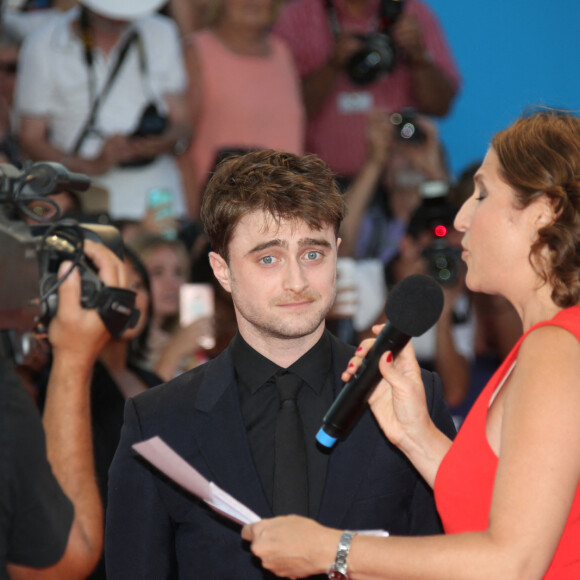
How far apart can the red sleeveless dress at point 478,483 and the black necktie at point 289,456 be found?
0.29 meters

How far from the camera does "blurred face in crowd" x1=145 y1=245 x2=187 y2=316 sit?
4305 millimetres

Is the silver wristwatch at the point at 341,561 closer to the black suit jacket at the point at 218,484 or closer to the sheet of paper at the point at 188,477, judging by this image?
the sheet of paper at the point at 188,477

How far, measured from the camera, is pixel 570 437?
4.86 feet

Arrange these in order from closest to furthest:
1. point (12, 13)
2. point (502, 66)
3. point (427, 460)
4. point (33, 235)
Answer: point (427, 460) → point (33, 235) → point (12, 13) → point (502, 66)

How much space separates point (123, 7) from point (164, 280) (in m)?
1.42

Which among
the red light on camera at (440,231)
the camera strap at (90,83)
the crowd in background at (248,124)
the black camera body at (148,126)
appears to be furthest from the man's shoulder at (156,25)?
the red light on camera at (440,231)

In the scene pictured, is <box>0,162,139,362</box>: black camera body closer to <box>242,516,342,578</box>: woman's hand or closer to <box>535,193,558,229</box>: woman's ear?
<box>242,516,342,578</box>: woman's hand

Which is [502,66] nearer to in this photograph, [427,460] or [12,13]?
[12,13]

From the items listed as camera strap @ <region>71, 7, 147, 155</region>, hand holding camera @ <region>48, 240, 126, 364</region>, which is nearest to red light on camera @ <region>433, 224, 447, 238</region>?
camera strap @ <region>71, 7, 147, 155</region>

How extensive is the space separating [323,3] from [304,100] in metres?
0.51

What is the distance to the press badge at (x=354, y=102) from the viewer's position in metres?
5.05

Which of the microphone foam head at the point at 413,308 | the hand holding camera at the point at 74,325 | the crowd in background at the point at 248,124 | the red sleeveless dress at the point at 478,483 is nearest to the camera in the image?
the red sleeveless dress at the point at 478,483

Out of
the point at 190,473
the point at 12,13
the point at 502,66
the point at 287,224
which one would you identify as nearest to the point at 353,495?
the point at 190,473

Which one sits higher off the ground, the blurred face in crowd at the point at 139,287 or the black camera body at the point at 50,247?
the black camera body at the point at 50,247
